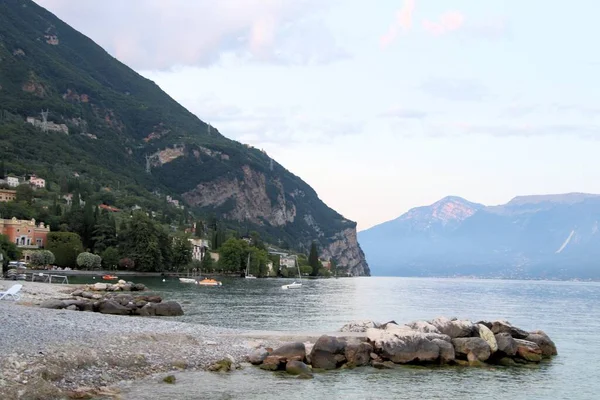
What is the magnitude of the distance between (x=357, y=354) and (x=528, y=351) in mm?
10431

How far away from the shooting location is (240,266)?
583 feet

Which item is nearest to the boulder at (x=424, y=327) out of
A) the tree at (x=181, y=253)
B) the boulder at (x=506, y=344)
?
the boulder at (x=506, y=344)

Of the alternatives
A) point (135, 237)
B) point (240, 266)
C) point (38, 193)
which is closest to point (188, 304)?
point (135, 237)

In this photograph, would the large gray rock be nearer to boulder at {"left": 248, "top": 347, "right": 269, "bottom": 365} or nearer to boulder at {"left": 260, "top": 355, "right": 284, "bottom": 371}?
boulder at {"left": 260, "top": 355, "right": 284, "bottom": 371}

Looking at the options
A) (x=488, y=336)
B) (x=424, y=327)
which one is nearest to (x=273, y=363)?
(x=424, y=327)

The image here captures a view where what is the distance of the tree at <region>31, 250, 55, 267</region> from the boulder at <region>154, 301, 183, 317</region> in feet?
279

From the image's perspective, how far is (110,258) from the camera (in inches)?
5571

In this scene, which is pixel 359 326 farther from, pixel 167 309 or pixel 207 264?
pixel 207 264

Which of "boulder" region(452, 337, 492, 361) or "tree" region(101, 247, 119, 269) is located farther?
"tree" region(101, 247, 119, 269)

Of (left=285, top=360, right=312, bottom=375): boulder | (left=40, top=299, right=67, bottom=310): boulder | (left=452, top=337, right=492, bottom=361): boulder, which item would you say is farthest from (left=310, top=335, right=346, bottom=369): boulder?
(left=40, top=299, right=67, bottom=310): boulder

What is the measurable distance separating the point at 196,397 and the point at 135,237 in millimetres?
128097

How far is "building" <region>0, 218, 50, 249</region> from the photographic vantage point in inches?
5458

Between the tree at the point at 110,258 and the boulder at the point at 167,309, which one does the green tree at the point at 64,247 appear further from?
the boulder at the point at 167,309

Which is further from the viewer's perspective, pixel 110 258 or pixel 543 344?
pixel 110 258
